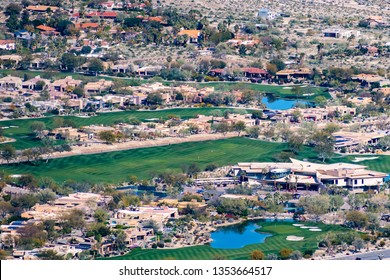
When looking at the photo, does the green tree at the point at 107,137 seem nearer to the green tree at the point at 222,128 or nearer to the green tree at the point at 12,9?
the green tree at the point at 222,128

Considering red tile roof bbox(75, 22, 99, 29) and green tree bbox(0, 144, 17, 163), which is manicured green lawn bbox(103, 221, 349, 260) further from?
red tile roof bbox(75, 22, 99, 29)

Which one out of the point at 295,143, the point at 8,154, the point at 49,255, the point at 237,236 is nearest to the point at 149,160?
the point at 8,154

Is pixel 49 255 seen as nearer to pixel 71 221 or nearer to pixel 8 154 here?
pixel 71 221

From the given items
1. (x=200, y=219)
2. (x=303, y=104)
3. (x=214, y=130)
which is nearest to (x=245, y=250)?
(x=200, y=219)

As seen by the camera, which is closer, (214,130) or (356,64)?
(214,130)

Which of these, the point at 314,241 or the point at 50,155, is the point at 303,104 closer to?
the point at 50,155
